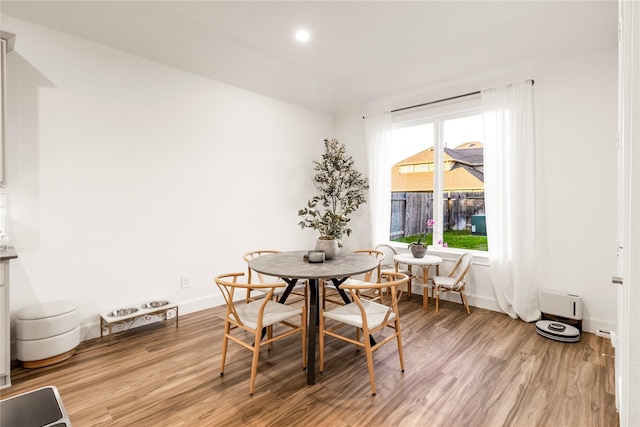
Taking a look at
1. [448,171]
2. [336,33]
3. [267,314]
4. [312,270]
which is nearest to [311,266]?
[312,270]

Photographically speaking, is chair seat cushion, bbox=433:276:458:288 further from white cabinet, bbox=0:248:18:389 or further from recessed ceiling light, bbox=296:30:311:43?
white cabinet, bbox=0:248:18:389

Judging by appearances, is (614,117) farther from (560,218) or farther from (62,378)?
(62,378)

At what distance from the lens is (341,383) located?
2287 mm

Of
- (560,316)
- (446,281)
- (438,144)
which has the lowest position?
(560,316)

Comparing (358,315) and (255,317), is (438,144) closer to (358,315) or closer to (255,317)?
A: (358,315)

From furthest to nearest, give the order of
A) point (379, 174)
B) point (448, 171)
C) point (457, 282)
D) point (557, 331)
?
point (379, 174)
point (448, 171)
point (457, 282)
point (557, 331)

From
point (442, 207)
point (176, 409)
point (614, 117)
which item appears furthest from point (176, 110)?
point (614, 117)

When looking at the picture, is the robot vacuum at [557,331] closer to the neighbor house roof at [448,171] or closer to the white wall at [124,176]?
the neighbor house roof at [448,171]

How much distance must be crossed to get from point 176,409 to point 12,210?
215cm

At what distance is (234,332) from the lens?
323 centimetres

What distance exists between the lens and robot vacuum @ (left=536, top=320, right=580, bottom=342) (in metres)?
2.96

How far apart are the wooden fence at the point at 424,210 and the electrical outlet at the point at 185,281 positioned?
308 centimetres

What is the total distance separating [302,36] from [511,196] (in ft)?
9.84

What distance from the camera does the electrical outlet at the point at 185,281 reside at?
3.65 metres
